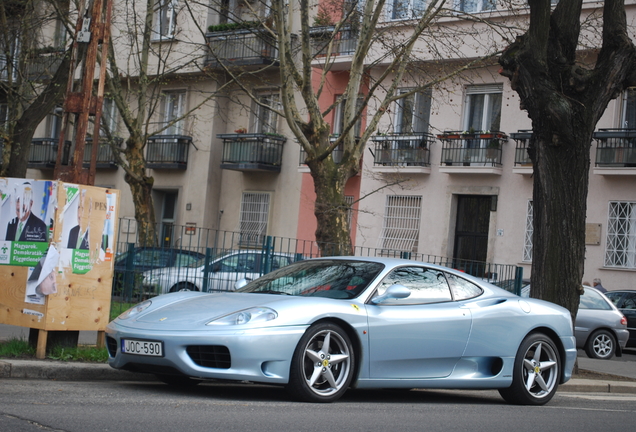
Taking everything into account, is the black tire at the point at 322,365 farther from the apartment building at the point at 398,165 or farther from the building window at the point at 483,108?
the building window at the point at 483,108

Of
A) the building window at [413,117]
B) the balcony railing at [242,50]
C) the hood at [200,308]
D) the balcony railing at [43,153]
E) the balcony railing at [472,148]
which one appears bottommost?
the hood at [200,308]

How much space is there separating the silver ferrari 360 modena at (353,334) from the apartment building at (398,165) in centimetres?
1263

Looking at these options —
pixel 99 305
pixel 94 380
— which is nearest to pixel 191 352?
pixel 94 380

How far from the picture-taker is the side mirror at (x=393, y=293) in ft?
25.5

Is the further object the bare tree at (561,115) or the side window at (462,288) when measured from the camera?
the bare tree at (561,115)

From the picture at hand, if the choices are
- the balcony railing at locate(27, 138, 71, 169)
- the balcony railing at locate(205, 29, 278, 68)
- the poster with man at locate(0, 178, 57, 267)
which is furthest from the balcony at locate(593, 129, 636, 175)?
the balcony railing at locate(27, 138, 71, 169)

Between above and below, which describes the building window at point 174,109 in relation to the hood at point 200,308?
above

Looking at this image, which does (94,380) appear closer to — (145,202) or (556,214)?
(556,214)

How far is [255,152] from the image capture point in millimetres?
29969

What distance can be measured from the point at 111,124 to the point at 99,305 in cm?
2574

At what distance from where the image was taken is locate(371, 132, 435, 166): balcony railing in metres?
26.9

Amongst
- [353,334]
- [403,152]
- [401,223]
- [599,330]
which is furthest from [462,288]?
[401,223]

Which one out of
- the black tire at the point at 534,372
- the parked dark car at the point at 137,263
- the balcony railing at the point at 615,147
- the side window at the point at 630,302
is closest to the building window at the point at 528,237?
the balcony railing at the point at 615,147

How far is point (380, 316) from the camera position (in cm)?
777
